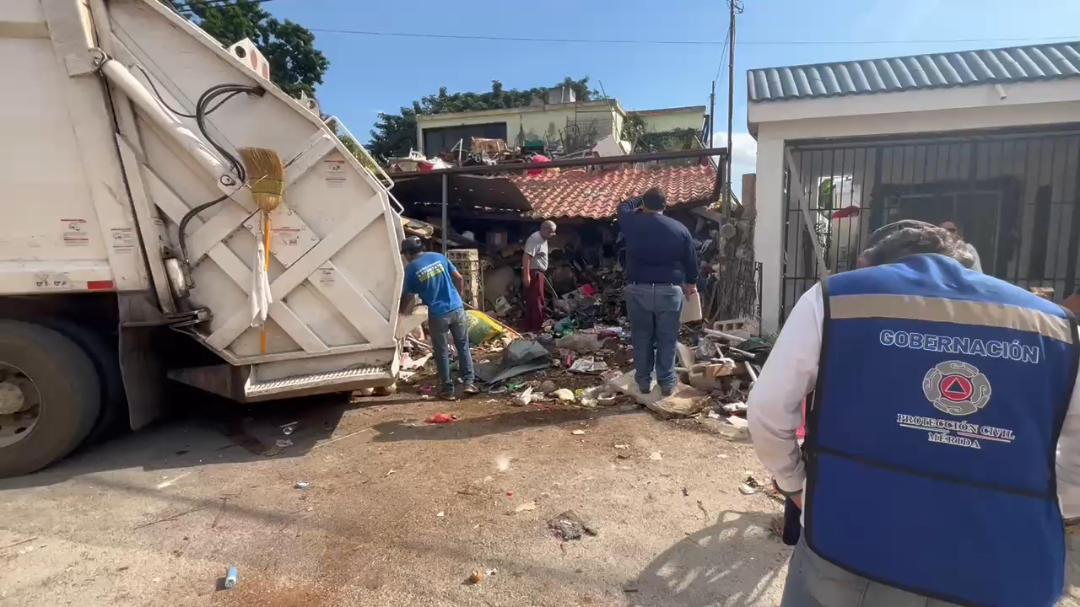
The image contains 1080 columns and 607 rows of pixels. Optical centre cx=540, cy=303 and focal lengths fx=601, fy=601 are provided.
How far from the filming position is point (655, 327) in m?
5.00

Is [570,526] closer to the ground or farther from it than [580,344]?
closer to the ground

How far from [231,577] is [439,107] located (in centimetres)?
3477

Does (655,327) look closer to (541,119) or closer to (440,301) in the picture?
(440,301)

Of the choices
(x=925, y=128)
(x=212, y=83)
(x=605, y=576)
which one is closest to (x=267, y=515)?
(x=605, y=576)

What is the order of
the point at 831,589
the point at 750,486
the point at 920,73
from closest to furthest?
the point at 831,589 → the point at 750,486 → the point at 920,73

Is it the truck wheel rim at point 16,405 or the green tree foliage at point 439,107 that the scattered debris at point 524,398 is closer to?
the truck wheel rim at point 16,405

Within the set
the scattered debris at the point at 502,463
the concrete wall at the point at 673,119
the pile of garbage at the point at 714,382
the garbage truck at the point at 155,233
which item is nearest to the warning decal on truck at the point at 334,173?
the garbage truck at the point at 155,233

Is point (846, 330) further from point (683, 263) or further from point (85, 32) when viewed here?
point (85, 32)

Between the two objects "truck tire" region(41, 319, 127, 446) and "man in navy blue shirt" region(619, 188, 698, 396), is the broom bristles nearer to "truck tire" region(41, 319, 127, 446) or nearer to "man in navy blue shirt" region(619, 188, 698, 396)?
"truck tire" region(41, 319, 127, 446)

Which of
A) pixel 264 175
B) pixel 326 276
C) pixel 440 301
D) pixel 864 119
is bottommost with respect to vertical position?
pixel 440 301

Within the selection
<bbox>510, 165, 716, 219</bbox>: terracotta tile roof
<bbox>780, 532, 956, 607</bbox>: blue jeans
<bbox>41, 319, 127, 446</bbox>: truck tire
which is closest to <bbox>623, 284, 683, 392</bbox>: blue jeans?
<bbox>780, 532, 956, 607</bbox>: blue jeans

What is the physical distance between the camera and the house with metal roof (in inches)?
225

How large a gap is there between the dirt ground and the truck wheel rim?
0.30 metres

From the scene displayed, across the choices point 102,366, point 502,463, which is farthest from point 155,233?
point 502,463
